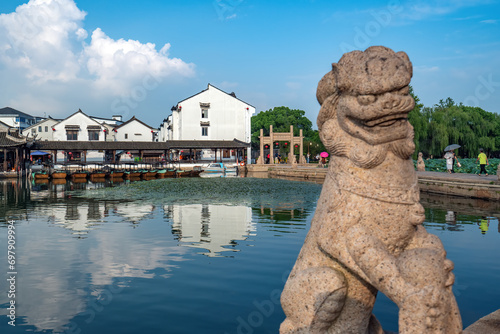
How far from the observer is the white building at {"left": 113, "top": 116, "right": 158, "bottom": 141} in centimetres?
5500

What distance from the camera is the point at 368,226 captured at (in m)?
2.72

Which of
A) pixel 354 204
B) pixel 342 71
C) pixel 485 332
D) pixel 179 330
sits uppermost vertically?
pixel 342 71

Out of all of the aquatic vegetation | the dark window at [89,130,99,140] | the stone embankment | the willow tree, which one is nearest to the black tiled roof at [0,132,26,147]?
the dark window at [89,130,99,140]

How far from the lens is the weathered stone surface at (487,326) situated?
3.35 metres

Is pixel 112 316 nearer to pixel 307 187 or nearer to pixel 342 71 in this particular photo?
pixel 342 71

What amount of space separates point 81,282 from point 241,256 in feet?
10.6

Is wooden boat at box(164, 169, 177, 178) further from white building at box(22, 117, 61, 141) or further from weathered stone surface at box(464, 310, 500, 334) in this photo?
weathered stone surface at box(464, 310, 500, 334)

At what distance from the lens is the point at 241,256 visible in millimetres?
8719

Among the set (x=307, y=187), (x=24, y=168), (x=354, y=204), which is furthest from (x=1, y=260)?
(x=24, y=168)

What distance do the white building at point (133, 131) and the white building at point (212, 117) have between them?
17.3 ft

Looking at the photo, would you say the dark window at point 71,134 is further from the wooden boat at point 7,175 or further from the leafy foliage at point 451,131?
the leafy foliage at point 451,131

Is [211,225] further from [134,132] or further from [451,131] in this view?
[134,132]

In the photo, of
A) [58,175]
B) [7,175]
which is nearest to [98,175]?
[58,175]

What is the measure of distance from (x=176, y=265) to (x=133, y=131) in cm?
4979
